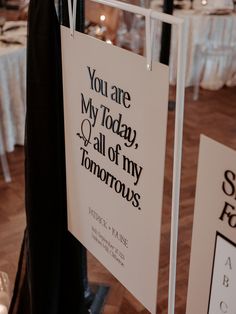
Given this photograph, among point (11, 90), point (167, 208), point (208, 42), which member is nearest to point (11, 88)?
point (11, 90)

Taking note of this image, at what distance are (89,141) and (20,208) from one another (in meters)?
1.45

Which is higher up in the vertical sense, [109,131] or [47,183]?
[109,131]

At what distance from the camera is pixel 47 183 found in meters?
1.26

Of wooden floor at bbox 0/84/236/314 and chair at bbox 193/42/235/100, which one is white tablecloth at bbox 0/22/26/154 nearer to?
wooden floor at bbox 0/84/236/314

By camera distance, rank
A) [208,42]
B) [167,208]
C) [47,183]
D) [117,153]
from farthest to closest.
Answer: [208,42] → [167,208] → [47,183] → [117,153]

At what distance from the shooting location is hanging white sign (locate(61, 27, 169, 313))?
2.82 feet

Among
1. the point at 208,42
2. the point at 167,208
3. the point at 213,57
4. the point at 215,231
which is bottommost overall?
the point at 167,208

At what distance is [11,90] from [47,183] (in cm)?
145

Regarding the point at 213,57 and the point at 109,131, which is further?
the point at 213,57

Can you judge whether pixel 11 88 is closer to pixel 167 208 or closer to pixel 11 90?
pixel 11 90

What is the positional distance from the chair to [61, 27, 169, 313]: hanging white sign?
116 inches

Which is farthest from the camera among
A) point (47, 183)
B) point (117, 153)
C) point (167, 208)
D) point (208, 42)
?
point (208, 42)

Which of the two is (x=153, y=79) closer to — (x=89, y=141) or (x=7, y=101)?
(x=89, y=141)

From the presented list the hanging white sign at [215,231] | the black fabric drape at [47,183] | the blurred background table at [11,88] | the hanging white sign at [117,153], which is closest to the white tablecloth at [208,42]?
the blurred background table at [11,88]
